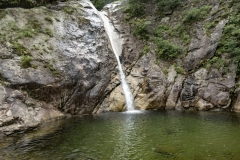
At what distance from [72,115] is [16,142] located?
24.7 feet

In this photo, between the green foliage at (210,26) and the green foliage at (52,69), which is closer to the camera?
the green foliage at (52,69)

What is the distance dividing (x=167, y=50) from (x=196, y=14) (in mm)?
5341

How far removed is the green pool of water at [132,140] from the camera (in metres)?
9.42

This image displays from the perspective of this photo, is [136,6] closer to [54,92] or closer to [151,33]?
[151,33]

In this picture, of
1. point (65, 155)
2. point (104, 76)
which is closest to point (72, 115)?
point (104, 76)

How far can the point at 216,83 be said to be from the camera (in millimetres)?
19812

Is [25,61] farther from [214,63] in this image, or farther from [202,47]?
[214,63]

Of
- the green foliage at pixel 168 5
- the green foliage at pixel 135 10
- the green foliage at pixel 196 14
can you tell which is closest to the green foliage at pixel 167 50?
the green foliage at pixel 196 14

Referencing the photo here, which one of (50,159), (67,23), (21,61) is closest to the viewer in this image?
(50,159)

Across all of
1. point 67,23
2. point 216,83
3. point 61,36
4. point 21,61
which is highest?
point 67,23

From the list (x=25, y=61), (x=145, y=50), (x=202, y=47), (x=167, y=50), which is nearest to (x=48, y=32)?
(x=25, y=61)

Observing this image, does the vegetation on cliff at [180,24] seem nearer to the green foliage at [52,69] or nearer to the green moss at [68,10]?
the green moss at [68,10]

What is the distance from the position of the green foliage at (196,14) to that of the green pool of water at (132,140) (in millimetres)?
12524

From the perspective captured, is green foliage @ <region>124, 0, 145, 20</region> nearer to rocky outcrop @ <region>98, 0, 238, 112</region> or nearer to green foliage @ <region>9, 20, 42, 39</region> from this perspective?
rocky outcrop @ <region>98, 0, 238, 112</region>
